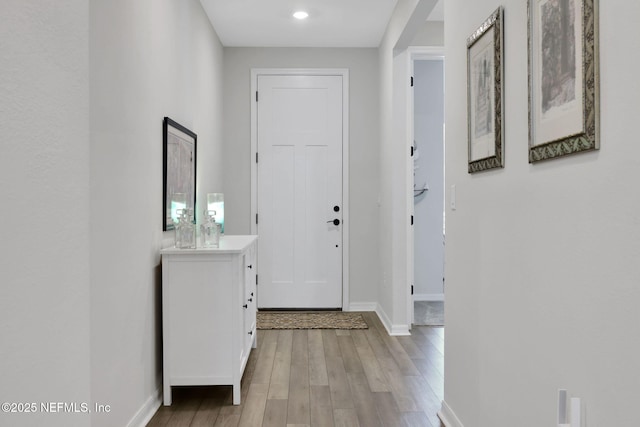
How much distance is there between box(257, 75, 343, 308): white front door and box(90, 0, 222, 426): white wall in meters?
1.88

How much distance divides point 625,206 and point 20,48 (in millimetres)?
1252

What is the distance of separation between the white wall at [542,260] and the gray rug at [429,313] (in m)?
2.16

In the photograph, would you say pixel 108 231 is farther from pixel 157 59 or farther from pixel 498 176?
pixel 498 176

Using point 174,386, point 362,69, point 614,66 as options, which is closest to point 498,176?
point 614,66

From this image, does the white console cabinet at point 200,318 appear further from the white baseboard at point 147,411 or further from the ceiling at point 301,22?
the ceiling at point 301,22

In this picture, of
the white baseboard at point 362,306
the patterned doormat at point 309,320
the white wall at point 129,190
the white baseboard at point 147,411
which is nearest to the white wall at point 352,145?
the white baseboard at point 362,306

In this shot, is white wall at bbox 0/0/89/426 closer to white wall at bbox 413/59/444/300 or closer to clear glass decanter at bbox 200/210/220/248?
clear glass decanter at bbox 200/210/220/248

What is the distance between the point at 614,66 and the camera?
3.61 feet

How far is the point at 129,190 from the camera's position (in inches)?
91.1

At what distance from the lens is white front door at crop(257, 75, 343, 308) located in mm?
5086

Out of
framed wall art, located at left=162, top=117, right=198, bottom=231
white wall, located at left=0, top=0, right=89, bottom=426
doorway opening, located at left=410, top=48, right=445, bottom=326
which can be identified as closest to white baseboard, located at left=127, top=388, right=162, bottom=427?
framed wall art, located at left=162, top=117, right=198, bottom=231

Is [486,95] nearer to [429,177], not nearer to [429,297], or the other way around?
[429,177]

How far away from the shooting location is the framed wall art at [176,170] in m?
2.87

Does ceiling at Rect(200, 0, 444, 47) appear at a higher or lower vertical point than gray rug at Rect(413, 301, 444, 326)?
higher
